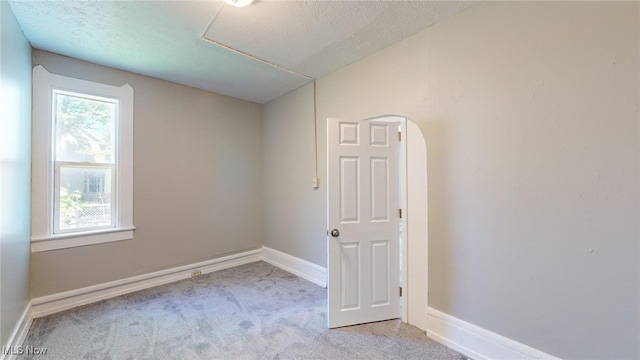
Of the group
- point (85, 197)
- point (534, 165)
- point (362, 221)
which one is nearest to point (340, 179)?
point (362, 221)

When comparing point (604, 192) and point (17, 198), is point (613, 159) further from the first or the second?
point (17, 198)

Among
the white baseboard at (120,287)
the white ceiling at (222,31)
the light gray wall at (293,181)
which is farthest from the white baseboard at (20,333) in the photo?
the light gray wall at (293,181)

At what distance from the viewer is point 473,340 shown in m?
1.87

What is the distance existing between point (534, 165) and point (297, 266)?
286cm

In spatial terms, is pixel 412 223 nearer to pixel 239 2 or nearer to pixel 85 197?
pixel 239 2

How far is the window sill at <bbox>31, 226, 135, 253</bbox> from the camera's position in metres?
2.46

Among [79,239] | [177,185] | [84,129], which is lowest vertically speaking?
[79,239]

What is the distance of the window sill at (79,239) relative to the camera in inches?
96.7

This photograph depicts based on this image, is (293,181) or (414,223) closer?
(414,223)

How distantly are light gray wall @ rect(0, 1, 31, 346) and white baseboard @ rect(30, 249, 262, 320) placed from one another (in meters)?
0.21

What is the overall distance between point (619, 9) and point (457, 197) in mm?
1348

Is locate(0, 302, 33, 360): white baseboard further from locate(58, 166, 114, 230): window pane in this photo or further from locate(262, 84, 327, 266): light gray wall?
locate(262, 84, 327, 266): light gray wall

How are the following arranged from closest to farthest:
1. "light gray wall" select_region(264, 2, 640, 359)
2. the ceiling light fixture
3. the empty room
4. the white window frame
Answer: "light gray wall" select_region(264, 2, 640, 359)
the empty room
the ceiling light fixture
the white window frame

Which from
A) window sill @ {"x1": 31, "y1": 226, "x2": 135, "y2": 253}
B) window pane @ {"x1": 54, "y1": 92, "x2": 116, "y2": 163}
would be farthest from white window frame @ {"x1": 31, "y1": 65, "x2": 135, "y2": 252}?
window pane @ {"x1": 54, "y1": 92, "x2": 116, "y2": 163}
